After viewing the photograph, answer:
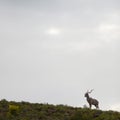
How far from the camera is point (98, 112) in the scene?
4825 cm

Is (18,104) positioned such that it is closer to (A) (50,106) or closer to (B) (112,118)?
(A) (50,106)

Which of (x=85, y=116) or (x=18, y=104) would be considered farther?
(x=18, y=104)

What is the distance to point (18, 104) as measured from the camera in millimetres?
50406

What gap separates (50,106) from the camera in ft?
164

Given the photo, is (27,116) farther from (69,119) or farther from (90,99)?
(90,99)

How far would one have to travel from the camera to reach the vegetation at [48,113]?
46656 mm

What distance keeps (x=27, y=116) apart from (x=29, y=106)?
279 cm

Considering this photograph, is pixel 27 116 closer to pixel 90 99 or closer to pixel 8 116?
pixel 8 116

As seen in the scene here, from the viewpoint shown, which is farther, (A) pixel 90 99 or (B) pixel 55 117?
(A) pixel 90 99

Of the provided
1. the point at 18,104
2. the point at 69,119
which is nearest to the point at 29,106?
the point at 18,104

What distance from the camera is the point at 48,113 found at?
159 feet

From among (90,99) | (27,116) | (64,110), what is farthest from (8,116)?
(90,99)

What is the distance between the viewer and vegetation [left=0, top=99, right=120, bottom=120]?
46.7m

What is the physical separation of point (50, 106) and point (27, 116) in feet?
10.3
